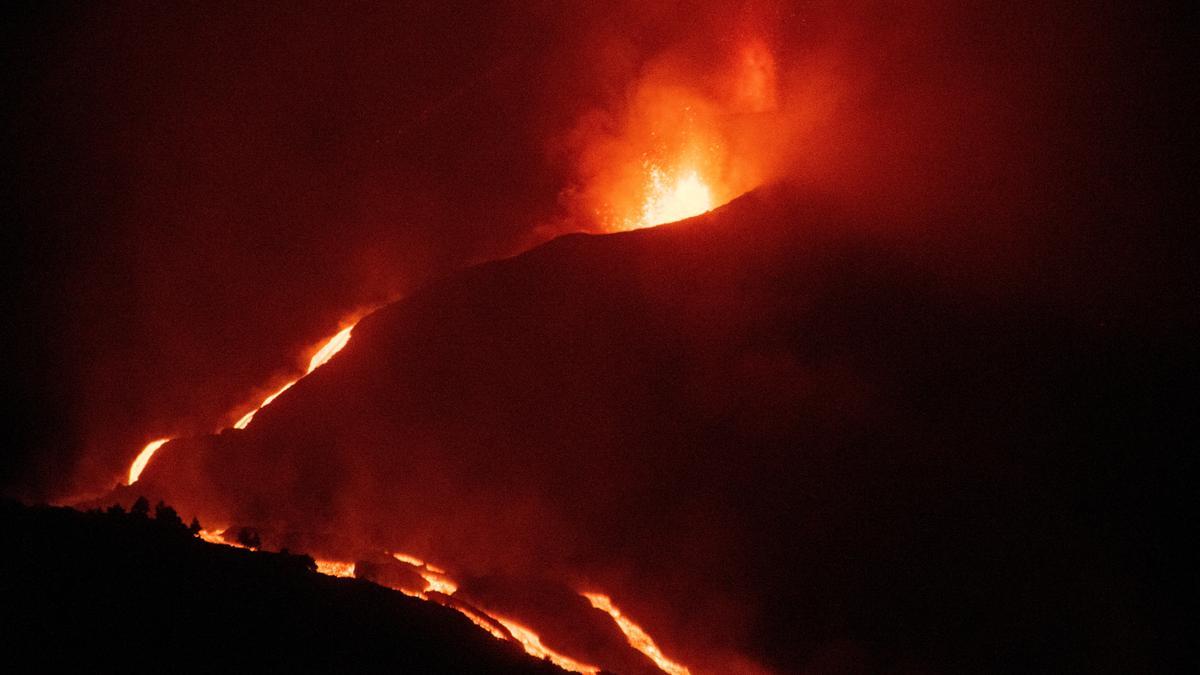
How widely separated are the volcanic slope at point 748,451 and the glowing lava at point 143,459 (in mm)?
283

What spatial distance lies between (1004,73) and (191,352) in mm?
8645

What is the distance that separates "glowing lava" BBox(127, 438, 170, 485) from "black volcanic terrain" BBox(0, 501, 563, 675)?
388 centimetres

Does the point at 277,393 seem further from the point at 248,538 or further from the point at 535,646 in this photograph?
the point at 535,646

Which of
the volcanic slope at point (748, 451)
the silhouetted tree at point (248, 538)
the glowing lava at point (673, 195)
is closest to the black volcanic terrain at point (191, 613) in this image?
the silhouetted tree at point (248, 538)

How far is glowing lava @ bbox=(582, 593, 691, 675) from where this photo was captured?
937cm

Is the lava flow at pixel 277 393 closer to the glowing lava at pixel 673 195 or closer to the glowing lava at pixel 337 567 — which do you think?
the glowing lava at pixel 337 567

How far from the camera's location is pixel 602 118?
12086 mm

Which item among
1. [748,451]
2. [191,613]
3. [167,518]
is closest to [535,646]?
[748,451]

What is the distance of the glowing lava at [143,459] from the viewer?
11531 mm

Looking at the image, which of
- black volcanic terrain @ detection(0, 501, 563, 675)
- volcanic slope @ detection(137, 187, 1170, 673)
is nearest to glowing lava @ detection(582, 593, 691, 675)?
volcanic slope @ detection(137, 187, 1170, 673)

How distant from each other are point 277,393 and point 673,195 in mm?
4484

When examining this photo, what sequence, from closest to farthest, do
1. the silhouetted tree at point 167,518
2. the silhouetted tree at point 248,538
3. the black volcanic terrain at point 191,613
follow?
the black volcanic terrain at point 191,613
the silhouetted tree at point 167,518
the silhouetted tree at point 248,538

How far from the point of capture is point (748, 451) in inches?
402

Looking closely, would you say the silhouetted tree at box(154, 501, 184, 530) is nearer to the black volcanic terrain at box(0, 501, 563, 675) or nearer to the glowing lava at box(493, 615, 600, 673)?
the black volcanic terrain at box(0, 501, 563, 675)
